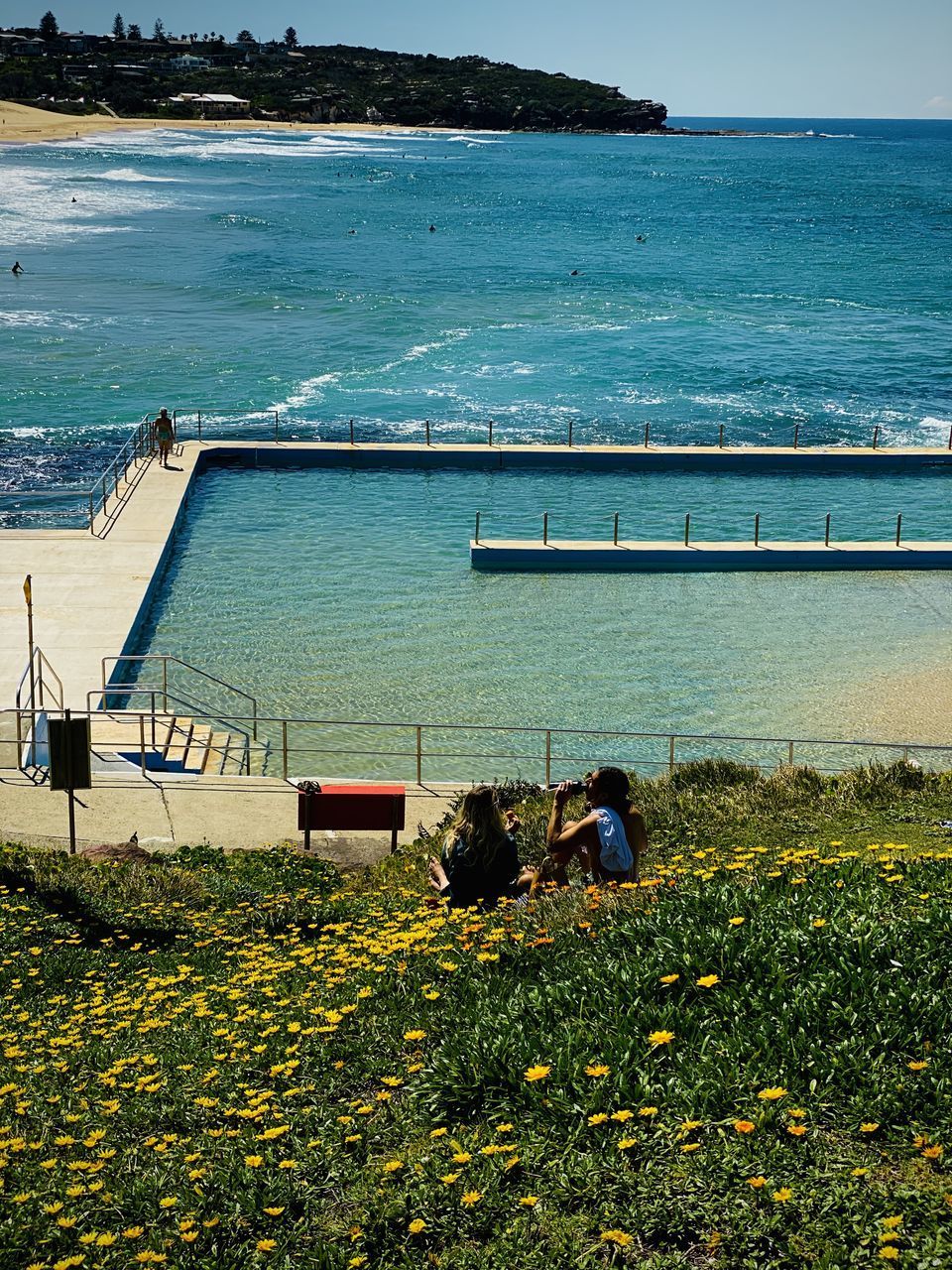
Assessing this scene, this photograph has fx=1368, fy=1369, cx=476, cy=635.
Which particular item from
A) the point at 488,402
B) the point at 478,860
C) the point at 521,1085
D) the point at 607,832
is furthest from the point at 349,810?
the point at 488,402

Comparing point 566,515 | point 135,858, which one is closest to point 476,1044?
point 135,858

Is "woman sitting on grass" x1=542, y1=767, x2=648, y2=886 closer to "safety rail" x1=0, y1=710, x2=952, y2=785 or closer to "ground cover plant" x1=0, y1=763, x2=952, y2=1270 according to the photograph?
"ground cover plant" x1=0, y1=763, x2=952, y2=1270

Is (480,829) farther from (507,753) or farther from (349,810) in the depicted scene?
(507,753)

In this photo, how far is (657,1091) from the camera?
18.7ft

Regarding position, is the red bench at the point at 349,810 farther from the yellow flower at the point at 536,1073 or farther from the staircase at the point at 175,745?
the yellow flower at the point at 536,1073

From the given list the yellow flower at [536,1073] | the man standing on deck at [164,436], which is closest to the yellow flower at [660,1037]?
the yellow flower at [536,1073]

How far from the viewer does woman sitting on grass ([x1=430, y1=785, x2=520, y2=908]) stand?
888 centimetres

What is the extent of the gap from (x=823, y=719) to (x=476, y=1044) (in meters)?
13.2

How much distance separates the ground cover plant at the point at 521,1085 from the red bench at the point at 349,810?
318 centimetres

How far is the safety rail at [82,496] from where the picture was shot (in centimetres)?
2727

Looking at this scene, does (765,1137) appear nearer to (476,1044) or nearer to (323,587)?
(476,1044)

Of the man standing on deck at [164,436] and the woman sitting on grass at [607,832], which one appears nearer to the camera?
the woman sitting on grass at [607,832]

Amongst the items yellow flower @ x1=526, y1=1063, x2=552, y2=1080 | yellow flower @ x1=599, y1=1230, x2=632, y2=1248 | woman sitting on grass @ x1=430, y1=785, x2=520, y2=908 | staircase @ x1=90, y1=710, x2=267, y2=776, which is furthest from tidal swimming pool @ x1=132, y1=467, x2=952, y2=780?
yellow flower @ x1=599, y1=1230, x2=632, y2=1248

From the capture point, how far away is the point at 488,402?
4325 cm
